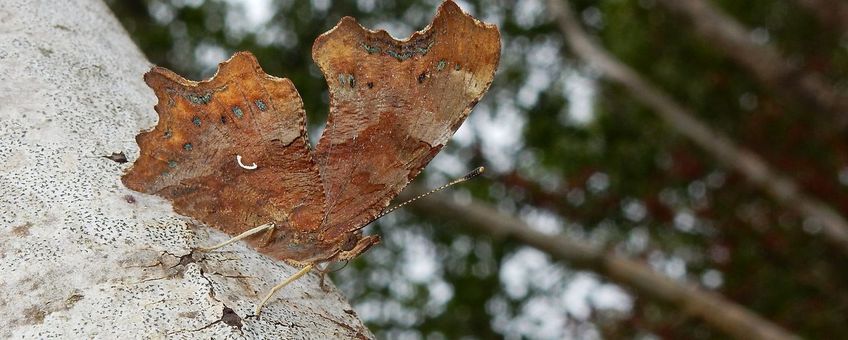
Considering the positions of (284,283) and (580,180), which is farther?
(580,180)

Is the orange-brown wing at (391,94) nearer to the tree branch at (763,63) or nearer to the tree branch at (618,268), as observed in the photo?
the tree branch at (618,268)

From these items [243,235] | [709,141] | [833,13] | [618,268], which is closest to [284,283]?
[243,235]

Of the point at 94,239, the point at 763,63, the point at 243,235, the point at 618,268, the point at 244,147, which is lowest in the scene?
the point at 94,239

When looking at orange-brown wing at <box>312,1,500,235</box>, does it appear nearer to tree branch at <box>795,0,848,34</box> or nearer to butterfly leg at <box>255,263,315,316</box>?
butterfly leg at <box>255,263,315,316</box>

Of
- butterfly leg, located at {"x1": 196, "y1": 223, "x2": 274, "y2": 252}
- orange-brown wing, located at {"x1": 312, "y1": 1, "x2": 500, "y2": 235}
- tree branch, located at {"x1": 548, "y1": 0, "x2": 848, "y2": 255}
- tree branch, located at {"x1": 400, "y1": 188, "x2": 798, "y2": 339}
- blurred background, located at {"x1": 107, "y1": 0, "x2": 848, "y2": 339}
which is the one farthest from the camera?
blurred background, located at {"x1": 107, "y1": 0, "x2": 848, "y2": 339}

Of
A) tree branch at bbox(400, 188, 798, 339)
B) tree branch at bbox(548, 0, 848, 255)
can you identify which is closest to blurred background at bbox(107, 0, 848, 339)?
tree branch at bbox(548, 0, 848, 255)

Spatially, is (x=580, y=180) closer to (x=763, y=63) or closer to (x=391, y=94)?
(x=763, y=63)
